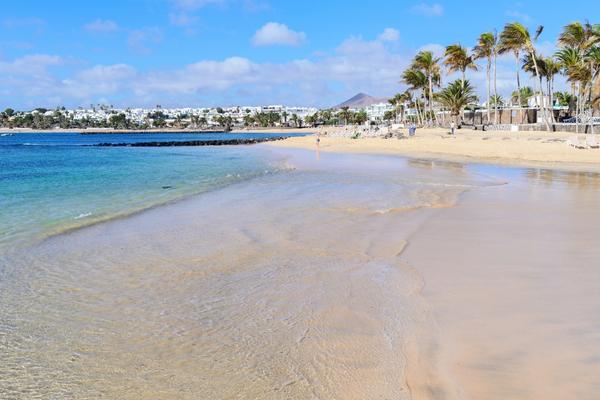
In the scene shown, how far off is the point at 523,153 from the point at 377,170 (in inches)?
351

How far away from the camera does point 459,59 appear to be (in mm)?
54312

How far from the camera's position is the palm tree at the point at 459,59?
5384 cm

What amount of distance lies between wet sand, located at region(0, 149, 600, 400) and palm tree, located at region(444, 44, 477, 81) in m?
48.6

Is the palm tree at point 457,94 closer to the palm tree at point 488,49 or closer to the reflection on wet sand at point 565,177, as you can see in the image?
the palm tree at point 488,49

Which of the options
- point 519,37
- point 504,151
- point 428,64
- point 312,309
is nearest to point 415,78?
point 428,64

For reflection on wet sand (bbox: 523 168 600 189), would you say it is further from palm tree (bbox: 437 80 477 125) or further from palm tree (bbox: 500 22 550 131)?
palm tree (bbox: 437 80 477 125)

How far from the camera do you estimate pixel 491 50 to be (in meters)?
51.6

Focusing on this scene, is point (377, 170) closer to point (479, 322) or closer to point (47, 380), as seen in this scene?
point (479, 322)

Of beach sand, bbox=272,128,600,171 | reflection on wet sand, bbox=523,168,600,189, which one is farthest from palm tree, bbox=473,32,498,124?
reflection on wet sand, bbox=523,168,600,189

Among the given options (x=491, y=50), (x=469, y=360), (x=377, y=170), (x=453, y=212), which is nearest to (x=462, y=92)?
(x=491, y=50)

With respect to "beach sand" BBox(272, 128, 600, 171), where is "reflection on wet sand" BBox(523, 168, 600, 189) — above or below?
below

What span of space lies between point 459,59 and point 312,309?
55182mm

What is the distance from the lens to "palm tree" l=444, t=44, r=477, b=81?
177 ft

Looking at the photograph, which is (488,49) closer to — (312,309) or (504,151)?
(504,151)
